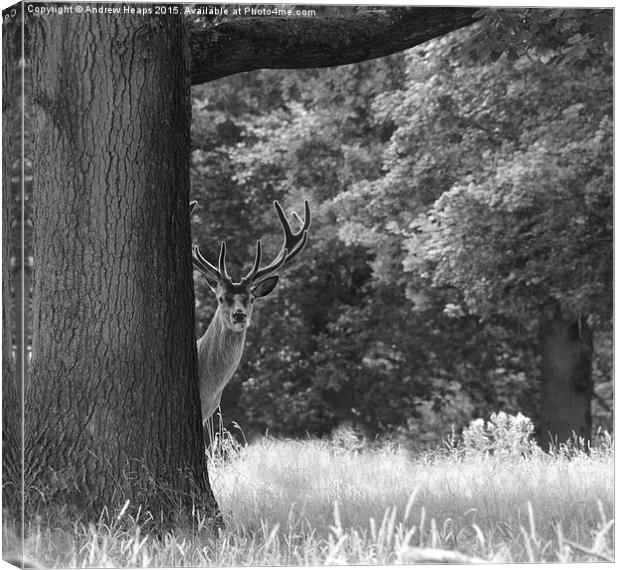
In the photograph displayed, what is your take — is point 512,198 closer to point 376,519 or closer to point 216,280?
point 216,280

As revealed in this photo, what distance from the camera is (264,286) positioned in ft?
27.5

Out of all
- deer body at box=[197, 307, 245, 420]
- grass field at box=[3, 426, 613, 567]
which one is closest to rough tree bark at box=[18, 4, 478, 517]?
grass field at box=[3, 426, 613, 567]

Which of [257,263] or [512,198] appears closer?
[257,263]

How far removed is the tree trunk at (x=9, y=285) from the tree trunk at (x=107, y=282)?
0.25ft

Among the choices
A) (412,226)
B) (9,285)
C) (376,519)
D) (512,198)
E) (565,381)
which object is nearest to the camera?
(9,285)

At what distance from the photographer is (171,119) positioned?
19.8ft

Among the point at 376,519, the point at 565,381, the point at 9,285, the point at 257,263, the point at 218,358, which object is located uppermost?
the point at 257,263

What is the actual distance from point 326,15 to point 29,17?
231cm

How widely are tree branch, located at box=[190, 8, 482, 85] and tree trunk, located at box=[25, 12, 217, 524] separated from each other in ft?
2.59

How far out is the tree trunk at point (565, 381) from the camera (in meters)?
14.8

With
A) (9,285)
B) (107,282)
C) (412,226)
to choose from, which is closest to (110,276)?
(107,282)

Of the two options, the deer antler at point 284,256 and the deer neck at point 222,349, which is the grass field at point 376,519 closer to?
the deer neck at point 222,349

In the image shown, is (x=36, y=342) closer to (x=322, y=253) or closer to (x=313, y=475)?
(x=313, y=475)

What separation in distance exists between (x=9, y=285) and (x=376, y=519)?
7.59 feet
